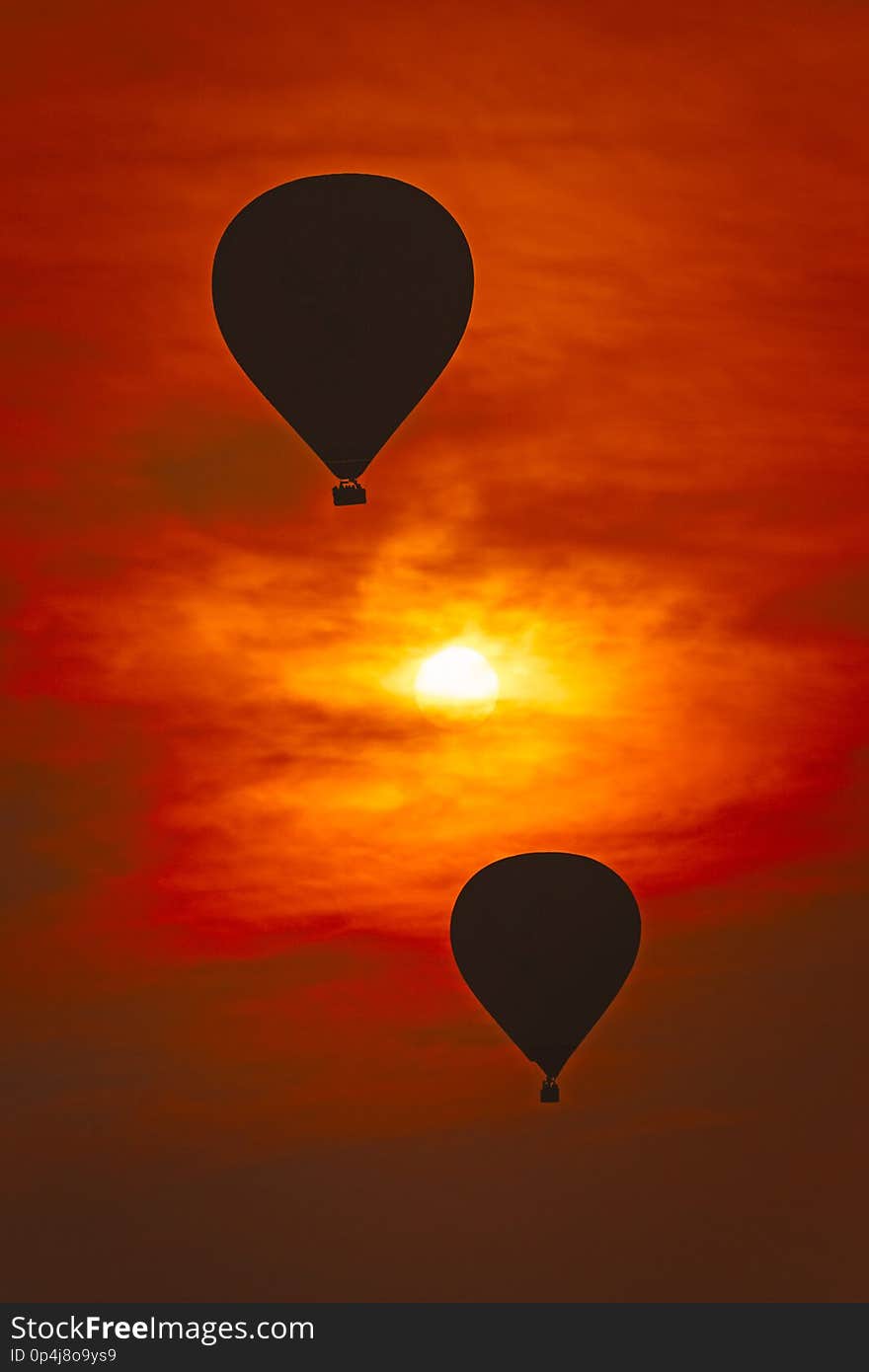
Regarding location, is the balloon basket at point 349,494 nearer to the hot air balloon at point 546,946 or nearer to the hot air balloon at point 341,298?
the hot air balloon at point 341,298

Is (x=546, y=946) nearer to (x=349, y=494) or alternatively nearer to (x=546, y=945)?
(x=546, y=945)

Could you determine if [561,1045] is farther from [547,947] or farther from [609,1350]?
[609,1350]

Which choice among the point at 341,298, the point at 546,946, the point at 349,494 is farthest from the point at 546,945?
the point at 341,298

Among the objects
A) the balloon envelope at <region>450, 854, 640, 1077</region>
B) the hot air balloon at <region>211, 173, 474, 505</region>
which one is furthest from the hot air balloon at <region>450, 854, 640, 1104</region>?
Result: the hot air balloon at <region>211, 173, 474, 505</region>

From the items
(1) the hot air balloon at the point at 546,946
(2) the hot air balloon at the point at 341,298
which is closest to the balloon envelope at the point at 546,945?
(1) the hot air balloon at the point at 546,946

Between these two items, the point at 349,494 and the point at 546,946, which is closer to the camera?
the point at 349,494

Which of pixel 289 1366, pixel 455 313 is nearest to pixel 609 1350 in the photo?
pixel 289 1366

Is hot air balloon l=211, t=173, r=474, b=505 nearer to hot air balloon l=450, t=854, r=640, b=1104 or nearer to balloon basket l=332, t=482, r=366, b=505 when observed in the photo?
balloon basket l=332, t=482, r=366, b=505
